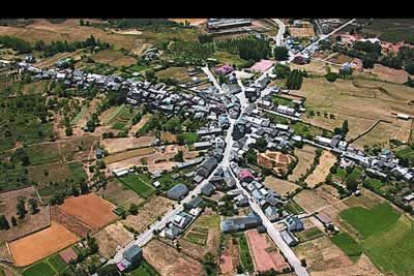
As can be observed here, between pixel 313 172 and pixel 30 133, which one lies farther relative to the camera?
pixel 30 133

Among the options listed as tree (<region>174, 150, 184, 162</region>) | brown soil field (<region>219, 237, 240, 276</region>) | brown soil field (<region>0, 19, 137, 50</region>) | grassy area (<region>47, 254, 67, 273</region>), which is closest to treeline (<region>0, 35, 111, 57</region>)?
brown soil field (<region>0, 19, 137, 50</region>)

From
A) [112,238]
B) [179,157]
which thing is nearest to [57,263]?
[112,238]

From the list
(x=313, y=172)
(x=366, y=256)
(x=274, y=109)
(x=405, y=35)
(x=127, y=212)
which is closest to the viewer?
(x=366, y=256)

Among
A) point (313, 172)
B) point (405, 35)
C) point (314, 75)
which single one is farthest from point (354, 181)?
point (405, 35)

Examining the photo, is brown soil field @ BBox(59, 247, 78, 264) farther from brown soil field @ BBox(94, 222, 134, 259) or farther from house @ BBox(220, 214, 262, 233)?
house @ BBox(220, 214, 262, 233)

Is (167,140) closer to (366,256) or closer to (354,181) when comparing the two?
(354,181)

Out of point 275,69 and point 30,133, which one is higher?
point 275,69

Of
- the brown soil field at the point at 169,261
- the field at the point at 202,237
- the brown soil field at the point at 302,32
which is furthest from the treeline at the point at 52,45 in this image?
the brown soil field at the point at 169,261
